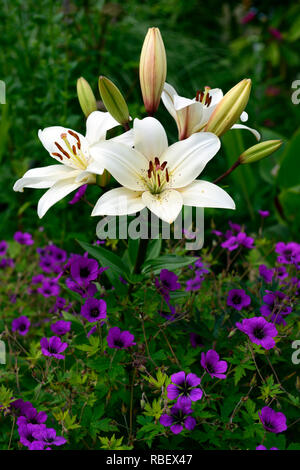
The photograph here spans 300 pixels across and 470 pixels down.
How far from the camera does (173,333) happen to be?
98cm

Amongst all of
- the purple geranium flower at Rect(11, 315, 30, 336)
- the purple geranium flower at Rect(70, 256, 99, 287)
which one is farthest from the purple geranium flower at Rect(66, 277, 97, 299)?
the purple geranium flower at Rect(11, 315, 30, 336)

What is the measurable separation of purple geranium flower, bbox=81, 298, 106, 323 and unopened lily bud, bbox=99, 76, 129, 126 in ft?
1.04

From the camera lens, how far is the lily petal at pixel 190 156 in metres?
0.75

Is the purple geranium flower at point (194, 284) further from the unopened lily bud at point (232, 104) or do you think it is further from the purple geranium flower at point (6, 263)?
the purple geranium flower at point (6, 263)

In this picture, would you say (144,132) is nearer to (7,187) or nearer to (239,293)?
(239,293)

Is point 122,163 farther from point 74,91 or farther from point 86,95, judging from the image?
point 74,91

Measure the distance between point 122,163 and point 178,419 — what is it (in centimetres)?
42

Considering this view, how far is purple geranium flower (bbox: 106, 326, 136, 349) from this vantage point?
0.82 m

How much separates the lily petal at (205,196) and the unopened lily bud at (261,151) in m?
0.12

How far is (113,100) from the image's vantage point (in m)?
0.78

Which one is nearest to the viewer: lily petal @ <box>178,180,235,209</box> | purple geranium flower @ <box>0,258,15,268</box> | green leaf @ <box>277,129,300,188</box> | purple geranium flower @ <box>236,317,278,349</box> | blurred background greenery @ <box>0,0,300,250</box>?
lily petal @ <box>178,180,235,209</box>

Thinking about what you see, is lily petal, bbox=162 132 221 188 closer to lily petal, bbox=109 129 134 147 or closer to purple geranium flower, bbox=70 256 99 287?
lily petal, bbox=109 129 134 147

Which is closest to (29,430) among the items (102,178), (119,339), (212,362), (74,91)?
(119,339)
